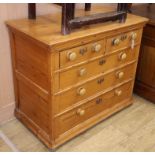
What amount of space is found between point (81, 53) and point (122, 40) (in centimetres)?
38

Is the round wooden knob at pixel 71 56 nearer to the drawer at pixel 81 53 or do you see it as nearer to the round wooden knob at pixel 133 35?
the drawer at pixel 81 53

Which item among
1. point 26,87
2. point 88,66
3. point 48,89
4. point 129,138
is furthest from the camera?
point 129,138

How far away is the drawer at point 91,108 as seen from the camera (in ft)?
5.16

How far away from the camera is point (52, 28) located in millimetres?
1410

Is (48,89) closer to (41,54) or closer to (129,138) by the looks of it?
(41,54)

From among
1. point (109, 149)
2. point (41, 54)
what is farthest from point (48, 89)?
point (109, 149)

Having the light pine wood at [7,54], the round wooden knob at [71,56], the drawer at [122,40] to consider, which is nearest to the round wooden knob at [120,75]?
the drawer at [122,40]

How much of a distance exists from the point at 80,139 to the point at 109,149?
0.22m

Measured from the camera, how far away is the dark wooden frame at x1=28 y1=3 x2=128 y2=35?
4.20 ft

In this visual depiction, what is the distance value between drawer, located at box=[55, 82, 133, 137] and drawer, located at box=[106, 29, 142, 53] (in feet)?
1.20

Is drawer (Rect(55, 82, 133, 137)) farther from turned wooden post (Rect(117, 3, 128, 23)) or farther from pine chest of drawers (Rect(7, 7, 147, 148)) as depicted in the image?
turned wooden post (Rect(117, 3, 128, 23))

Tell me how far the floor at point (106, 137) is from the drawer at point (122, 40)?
2.02ft

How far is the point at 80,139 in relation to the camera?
169cm

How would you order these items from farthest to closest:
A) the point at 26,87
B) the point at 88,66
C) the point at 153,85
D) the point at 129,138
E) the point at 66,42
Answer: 1. the point at 153,85
2. the point at 129,138
3. the point at 26,87
4. the point at 88,66
5. the point at 66,42
